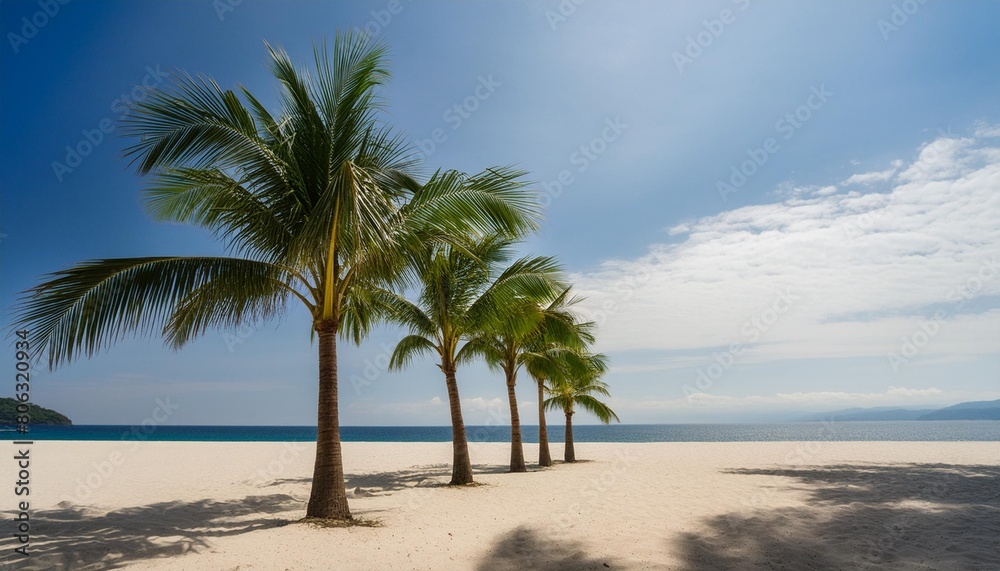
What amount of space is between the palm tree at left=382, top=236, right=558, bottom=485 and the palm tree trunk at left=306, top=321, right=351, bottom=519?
12.1 ft

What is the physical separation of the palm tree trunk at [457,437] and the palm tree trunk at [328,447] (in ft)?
15.1

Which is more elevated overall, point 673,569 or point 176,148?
point 176,148

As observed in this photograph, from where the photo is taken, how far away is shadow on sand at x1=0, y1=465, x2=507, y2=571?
5047 millimetres

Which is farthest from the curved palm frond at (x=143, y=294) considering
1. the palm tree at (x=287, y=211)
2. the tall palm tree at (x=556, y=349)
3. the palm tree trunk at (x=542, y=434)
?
the palm tree trunk at (x=542, y=434)

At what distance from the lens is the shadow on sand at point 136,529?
16.6 ft

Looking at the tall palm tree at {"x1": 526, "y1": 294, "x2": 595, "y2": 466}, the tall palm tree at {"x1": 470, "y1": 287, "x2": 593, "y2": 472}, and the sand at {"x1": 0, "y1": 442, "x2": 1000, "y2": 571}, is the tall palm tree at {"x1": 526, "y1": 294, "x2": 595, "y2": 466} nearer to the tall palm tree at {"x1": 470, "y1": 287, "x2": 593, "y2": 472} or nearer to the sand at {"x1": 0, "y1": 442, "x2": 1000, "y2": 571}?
the tall palm tree at {"x1": 470, "y1": 287, "x2": 593, "y2": 472}

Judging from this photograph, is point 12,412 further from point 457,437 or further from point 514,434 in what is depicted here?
point 514,434

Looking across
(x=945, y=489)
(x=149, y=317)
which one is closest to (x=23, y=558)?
(x=149, y=317)

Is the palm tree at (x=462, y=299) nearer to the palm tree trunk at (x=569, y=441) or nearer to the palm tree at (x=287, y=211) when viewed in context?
the palm tree at (x=287, y=211)

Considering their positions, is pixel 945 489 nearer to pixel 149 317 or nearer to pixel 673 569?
pixel 673 569

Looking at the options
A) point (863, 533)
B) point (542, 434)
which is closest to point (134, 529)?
point (863, 533)

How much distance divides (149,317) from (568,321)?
10336 mm

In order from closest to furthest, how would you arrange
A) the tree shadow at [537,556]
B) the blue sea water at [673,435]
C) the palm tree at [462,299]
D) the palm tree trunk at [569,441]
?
the tree shadow at [537,556] < the palm tree at [462,299] < the palm tree trunk at [569,441] < the blue sea water at [673,435]

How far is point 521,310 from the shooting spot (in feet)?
40.3
